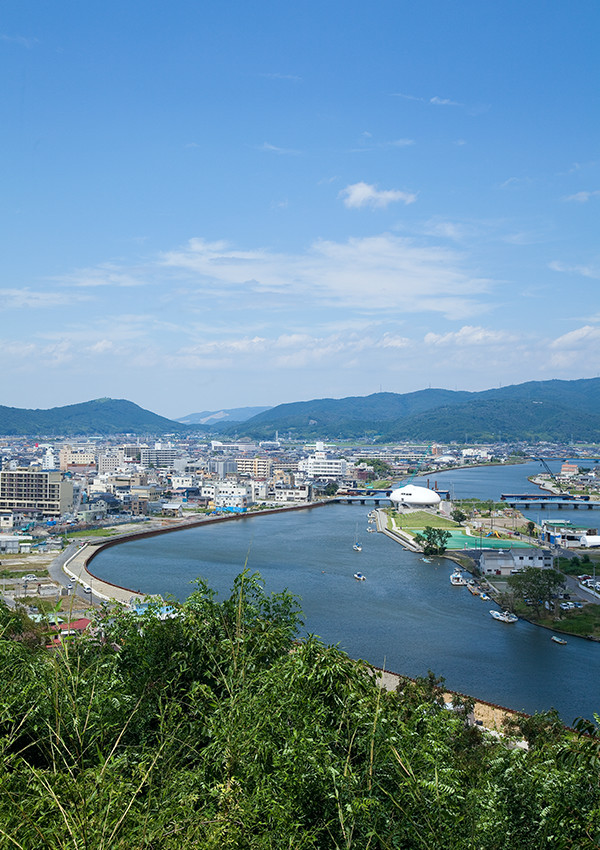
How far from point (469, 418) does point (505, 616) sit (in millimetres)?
42233

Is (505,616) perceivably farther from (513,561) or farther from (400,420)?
(400,420)

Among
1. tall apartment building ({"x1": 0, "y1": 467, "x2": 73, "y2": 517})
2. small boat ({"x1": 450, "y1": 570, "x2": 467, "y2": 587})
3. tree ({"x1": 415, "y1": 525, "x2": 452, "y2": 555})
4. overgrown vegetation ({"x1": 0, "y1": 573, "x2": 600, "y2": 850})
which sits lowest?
small boat ({"x1": 450, "y1": 570, "x2": 467, "y2": 587})

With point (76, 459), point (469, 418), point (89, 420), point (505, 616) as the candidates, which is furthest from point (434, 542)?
point (89, 420)

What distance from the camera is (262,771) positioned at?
4.16 feet

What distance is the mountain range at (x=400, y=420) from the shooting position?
42969mm

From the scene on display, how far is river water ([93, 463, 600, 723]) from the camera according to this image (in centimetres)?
454

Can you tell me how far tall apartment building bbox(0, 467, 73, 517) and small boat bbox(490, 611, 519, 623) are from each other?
27.6 feet

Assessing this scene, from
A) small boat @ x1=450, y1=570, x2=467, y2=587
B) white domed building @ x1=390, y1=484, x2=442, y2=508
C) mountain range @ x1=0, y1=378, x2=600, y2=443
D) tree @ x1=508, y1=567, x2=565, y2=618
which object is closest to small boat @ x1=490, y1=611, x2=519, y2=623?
tree @ x1=508, y1=567, x2=565, y2=618

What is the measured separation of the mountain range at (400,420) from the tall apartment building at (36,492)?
30726mm

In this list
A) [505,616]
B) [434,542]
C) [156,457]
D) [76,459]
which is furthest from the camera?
[156,457]

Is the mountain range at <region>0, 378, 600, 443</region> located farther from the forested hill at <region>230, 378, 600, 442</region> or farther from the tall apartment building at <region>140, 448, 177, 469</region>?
the tall apartment building at <region>140, 448, 177, 469</region>

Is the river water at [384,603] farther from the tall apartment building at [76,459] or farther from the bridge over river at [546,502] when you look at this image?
the tall apartment building at [76,459]

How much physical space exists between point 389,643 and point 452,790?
13.6 feet

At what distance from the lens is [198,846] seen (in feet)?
3.33
